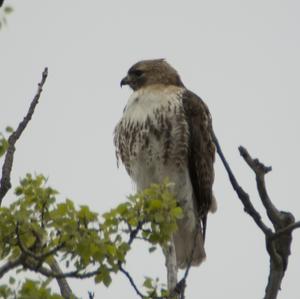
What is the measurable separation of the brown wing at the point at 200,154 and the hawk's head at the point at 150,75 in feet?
1.69

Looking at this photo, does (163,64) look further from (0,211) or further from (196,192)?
(0,211)

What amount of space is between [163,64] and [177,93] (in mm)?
708

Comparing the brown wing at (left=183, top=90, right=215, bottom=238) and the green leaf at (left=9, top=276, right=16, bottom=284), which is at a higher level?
the brown wing at (left=183, top=90, right=215, bottom=238)

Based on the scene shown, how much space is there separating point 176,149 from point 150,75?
1.13 m

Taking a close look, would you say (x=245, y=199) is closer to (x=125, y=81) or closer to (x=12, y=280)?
(x=12, y=280)

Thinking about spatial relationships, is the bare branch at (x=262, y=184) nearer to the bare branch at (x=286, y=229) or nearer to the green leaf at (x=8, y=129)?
the bare branch at (x=286, y=229)

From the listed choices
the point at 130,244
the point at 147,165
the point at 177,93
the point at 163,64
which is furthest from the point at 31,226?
the point at 163,64

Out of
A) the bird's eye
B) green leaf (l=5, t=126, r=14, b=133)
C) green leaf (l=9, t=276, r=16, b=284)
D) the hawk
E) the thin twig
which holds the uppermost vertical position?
the bird's eye

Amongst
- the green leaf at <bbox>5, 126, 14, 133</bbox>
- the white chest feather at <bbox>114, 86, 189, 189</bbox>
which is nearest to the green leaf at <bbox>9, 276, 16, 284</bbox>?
the green leaf at <bbox>5, 126, 14, 133</bbox>

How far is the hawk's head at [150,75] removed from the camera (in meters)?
7.96

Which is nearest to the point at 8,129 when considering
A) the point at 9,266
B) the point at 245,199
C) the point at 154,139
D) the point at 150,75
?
the point at 9,266

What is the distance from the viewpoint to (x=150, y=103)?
7.38 metres

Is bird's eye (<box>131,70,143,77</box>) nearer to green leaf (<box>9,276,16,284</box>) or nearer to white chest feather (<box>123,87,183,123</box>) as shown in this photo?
white chest feather (<box>123,87,183,123</box>)

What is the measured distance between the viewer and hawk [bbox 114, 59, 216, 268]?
282 inches
